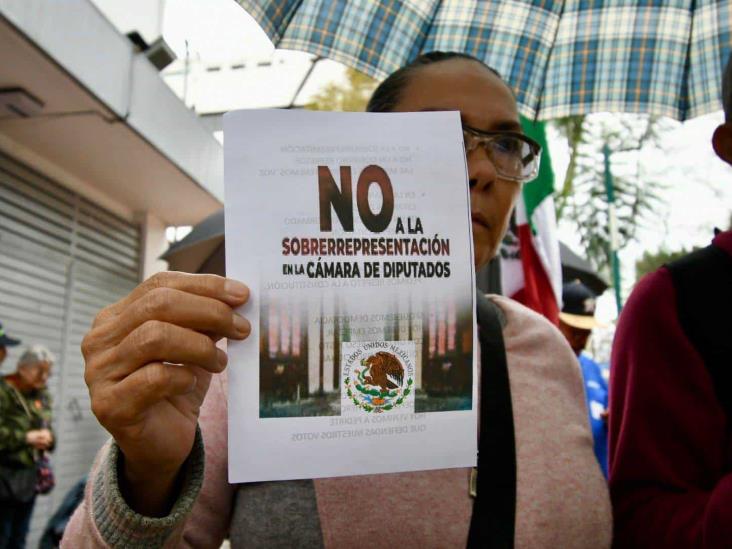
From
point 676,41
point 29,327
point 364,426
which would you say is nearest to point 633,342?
point 364,426

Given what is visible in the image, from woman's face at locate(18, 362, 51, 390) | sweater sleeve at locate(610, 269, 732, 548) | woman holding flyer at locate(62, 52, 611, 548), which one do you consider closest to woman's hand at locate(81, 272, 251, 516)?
woman holding flyer at locate(62, 52, 611, 548)

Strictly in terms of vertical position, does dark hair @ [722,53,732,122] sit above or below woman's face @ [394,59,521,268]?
above

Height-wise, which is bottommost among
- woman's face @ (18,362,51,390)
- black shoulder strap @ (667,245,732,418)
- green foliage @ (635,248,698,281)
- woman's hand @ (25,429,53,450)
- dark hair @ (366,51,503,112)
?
woman's hand @ (25,429,53,450)

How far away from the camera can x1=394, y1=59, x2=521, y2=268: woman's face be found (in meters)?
1.40

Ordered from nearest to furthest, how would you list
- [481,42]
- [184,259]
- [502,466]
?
[502,466], [481,42], [184,259]

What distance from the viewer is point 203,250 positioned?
525 cm

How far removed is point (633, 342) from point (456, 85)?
69cm

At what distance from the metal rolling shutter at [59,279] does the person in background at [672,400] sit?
6.71 m

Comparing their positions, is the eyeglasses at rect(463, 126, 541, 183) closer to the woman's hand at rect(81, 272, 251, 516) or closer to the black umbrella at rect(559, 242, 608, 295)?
the woman's hand at rect(81, 272, 251, 516)

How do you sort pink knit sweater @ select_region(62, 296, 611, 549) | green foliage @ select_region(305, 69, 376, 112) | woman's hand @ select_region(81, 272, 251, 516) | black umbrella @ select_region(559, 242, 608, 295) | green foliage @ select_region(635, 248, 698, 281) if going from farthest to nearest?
green foliage @ select_region(635, 248, 698, 281)
green foliage @ select_region(305, 69, 376, 112)
black umbrella @ select_region(559, 242, 608, 295)
pink knit sweater @ select_region(62, 296, 611, 549)
woman's hand @ select_region(81, 272, 251, 516)

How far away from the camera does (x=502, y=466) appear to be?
1.28 metres

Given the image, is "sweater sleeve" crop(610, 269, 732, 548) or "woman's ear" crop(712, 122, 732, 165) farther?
"woman's ear" crop(712, 122, 732, 165)

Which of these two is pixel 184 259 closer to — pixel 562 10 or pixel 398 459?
pixel 562 10

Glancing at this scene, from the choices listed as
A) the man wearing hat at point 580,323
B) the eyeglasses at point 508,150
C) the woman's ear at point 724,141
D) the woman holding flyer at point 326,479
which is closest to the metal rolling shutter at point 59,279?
the man wearing hat at point 580,323
